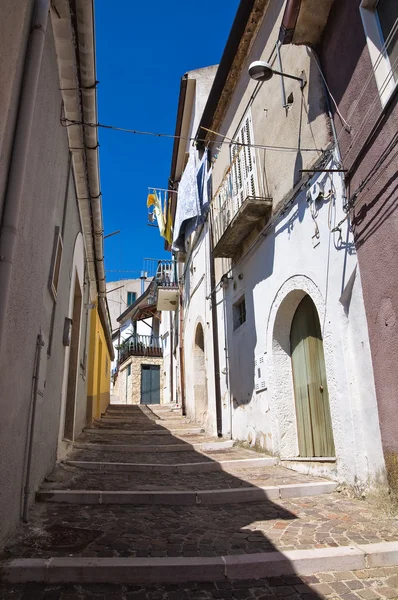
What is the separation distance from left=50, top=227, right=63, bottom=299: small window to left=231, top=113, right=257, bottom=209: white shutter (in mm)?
3995

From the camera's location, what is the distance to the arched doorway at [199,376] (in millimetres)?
11938

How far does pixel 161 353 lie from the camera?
26.5 m

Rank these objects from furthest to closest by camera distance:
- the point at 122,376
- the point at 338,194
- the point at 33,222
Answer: the point at 122,376
the point at 338,194
the point at 33,222

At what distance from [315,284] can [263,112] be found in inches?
152

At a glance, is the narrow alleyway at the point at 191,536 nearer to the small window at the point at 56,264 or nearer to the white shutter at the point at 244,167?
the small window at the point at 56,264

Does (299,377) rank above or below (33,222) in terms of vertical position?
below

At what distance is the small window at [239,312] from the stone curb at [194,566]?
18.2 feet

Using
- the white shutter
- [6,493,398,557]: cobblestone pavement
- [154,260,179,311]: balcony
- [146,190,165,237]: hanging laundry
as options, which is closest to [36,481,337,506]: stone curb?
[6,493,398,557]: cobblestone pavement

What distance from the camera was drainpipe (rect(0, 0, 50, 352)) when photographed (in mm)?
3020

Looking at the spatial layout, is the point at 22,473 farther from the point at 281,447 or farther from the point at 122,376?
the point at 122,376

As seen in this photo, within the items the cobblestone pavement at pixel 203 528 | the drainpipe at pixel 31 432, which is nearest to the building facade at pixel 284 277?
the cobblestone pavement at pixel 203 528

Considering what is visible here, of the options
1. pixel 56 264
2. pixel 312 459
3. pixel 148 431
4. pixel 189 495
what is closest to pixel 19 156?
pixel 56 264

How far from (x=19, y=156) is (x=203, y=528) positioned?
3597 millimetres

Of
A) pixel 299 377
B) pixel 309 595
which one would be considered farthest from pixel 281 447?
pixel 309 595
